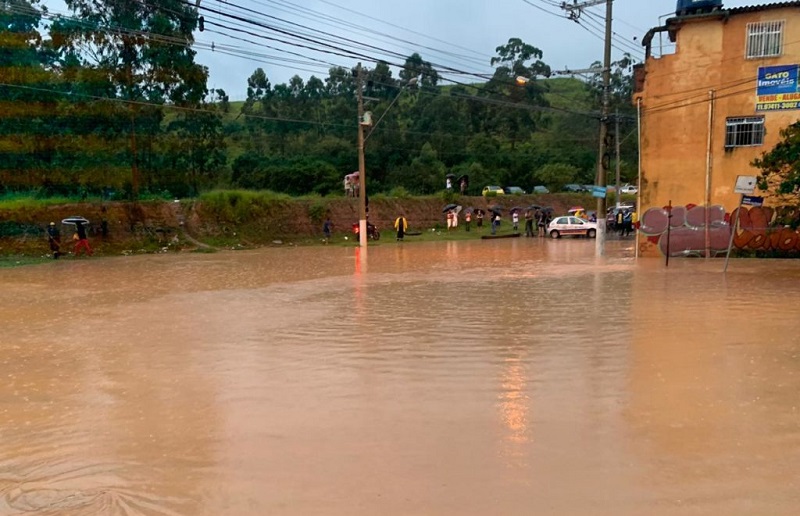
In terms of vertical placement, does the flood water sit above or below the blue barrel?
below

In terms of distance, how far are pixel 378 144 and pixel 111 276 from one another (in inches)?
1765

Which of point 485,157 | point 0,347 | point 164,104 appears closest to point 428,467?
point 0,347

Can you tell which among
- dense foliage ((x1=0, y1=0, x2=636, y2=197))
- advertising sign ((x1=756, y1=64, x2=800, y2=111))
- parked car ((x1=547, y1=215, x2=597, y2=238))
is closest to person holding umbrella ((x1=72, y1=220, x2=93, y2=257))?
dense foliage ((x1=0, y1=0, x2=636, y2=197))

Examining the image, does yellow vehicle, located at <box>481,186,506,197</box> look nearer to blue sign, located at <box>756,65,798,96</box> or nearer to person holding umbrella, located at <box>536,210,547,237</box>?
person holding umbrella, located at <box>536,210,547,237</box>

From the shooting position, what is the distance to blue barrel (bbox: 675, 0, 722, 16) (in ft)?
78.5

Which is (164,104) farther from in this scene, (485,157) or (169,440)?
(485,157)

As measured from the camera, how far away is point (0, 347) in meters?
10.4

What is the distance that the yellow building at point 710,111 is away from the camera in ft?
75.9

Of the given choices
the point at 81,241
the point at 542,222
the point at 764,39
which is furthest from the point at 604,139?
the point at 81,241

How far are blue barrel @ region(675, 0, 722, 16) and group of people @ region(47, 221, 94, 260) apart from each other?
27.5m

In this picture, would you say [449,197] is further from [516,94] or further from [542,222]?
[516,94]

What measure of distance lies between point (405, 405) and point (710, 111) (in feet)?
72.3

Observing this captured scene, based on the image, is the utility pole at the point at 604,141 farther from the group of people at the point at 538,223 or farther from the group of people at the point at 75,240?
the group of people at the point at 75,240

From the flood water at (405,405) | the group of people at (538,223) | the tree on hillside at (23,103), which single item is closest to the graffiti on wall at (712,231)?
the flood water at (405,405)
